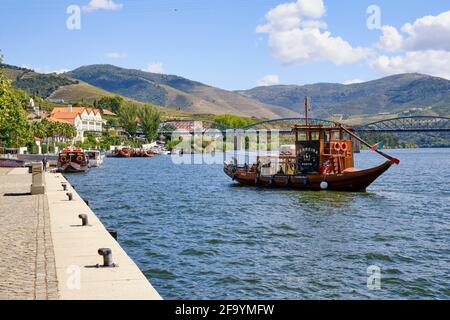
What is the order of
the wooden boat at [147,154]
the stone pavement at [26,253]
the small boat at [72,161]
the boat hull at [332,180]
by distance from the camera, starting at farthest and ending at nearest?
the wooden boat at [147,154]
the small boat at [72,161]
the boat hull at [332,180]
the stone pavement at [26,253]

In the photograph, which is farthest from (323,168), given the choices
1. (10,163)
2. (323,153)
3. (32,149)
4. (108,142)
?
(108,142)

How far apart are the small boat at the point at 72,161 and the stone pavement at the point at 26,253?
5576cm

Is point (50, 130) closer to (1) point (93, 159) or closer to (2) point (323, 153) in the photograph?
(1) point (93, 159)

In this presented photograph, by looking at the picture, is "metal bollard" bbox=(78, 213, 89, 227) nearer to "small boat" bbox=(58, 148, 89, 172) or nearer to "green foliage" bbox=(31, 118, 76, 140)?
"small boat" bbox=(58, 148, 89, 172)

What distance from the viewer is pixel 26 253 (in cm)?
1753

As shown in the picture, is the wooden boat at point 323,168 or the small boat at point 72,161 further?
the small boat at point 72,161

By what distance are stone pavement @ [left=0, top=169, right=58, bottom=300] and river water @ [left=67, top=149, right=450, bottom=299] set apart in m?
Result: 3.95

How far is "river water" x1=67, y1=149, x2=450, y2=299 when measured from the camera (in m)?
19.1

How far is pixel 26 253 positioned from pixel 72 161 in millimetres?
72343

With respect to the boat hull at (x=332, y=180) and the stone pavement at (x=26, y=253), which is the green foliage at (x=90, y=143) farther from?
the stone pavement at (x=26, y=253)

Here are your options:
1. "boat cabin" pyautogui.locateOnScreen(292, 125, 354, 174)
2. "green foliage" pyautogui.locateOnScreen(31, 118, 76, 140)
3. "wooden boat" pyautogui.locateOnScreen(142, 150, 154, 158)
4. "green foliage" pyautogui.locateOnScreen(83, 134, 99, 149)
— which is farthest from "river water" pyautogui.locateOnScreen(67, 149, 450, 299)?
"wooden boat" pyautogui.locateOnScreen(142, 150, 154, 158)

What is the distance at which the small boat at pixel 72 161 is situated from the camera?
86.1 m

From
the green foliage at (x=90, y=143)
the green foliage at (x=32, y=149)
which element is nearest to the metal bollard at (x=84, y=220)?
the green foliage at (x=32, y=149)
